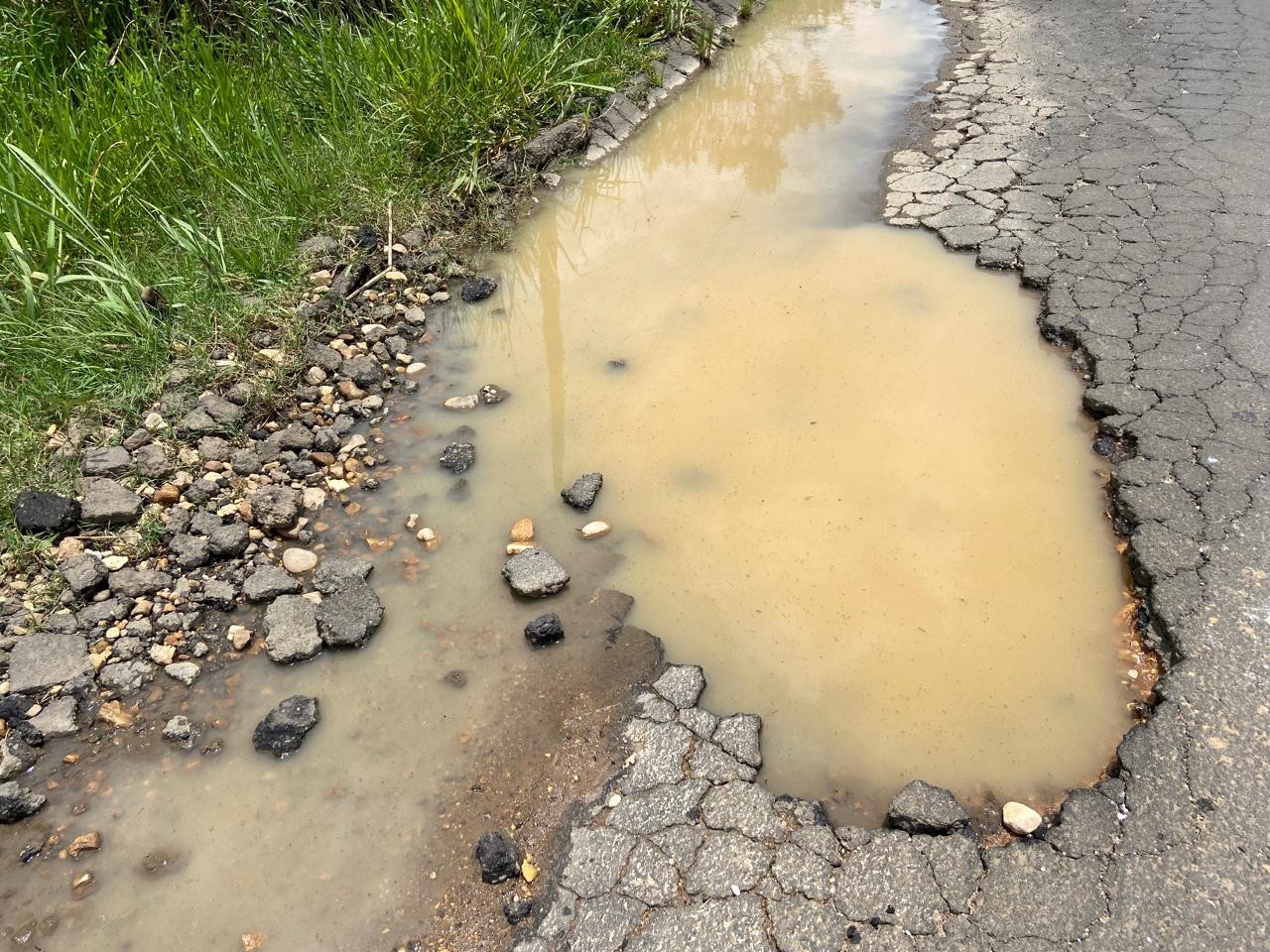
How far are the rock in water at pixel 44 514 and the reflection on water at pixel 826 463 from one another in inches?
53.5

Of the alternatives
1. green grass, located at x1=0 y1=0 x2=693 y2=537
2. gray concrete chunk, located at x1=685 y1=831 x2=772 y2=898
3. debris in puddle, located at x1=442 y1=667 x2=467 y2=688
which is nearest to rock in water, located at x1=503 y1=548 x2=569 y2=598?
debris in puddle, located at x1=442 y1=667 x2=467 y2=688

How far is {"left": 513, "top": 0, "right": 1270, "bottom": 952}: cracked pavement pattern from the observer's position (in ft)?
6.14

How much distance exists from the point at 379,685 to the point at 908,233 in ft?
10.3

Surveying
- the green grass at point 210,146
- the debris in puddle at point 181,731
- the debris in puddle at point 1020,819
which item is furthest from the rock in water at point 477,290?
the debris in puddle at point 1020,819

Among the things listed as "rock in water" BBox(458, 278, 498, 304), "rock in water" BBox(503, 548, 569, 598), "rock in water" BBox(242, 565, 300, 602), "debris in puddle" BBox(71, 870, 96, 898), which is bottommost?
"debris in puddle" BBox(71, 870, 96, 898)

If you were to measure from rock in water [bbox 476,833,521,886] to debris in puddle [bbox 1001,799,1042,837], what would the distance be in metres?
1.15

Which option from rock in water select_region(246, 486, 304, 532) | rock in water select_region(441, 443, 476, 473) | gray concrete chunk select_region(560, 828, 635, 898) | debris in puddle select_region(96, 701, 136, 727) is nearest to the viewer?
gray concrete chunk select_region(560, 828, 635, 898)

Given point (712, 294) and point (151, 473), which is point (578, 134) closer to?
point (712, 294)

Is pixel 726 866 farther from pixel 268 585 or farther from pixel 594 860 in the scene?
pixel 268 585

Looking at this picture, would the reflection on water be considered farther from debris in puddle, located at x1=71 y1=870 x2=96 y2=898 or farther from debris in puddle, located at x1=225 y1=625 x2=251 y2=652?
debris in puddle, located at x1=71 y1=870 x2=96 y2=898

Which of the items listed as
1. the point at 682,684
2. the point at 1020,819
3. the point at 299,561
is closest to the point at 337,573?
the point at 299,561

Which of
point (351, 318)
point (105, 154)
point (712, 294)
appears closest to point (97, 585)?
point (351, 318)

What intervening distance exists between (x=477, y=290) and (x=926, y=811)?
2865 millimetres

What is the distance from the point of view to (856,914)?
1.89m
